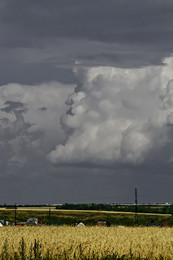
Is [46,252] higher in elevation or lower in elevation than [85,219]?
lower

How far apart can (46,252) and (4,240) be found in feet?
9.56

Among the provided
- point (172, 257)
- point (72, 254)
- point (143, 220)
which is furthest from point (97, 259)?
point (143, 220)

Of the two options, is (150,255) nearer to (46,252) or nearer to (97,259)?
(97,259)

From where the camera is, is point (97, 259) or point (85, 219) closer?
point (97, 259)

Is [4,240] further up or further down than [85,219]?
further down

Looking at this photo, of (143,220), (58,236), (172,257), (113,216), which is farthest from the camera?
(113,216)

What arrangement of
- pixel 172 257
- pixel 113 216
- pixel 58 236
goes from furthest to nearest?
1. pixel 113 216
2. pixel 58 236
3. pixel 172 257

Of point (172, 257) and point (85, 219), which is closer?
point (172, 257)

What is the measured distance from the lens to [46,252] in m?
29.3

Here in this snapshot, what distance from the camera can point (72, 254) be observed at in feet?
93.9

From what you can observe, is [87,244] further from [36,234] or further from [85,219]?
[85,219]

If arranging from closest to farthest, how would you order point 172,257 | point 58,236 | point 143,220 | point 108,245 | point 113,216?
point 172,257, point 108,245, point 58,236, point 143,220, point 113,216

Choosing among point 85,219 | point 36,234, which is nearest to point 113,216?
point 85,219

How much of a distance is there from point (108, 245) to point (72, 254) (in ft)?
7.71
